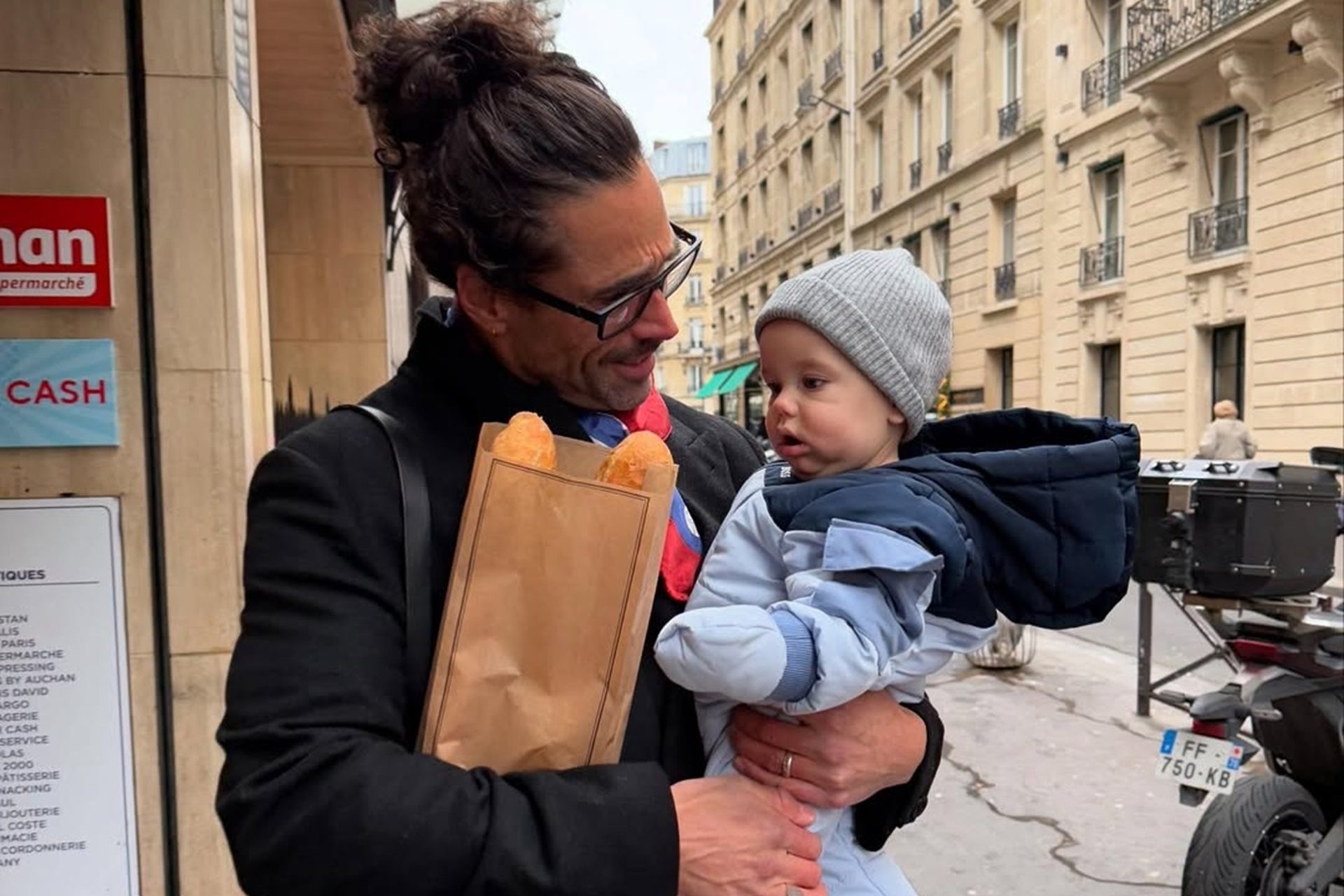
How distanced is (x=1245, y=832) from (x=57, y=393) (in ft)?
11.9

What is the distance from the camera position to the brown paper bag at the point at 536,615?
111cm

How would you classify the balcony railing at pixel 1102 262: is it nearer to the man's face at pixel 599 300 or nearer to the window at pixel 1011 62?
the window at pixel 1011 62

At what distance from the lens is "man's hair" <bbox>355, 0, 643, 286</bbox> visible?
1.29 meters

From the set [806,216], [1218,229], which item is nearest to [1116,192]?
[1218,229]

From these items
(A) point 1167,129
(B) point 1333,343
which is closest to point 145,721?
(B) point 1333,343

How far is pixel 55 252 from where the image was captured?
2.46m

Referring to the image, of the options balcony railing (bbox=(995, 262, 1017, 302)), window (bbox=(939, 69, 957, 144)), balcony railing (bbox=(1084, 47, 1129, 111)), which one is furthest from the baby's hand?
window (bbox=(939, 69, 957, 144))

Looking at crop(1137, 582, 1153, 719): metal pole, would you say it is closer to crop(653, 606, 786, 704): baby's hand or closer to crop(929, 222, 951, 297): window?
crop(653, 606, 786, 704): baby's hand

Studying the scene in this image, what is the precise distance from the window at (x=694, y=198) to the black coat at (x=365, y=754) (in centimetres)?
7998

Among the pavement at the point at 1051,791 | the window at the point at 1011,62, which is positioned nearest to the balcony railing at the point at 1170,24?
the window at the point at 1011,62

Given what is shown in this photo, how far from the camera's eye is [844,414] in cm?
164

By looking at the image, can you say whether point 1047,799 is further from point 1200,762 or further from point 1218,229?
point 1218,229

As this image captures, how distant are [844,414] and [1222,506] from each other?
227 cm

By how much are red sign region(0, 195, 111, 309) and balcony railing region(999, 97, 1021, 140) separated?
20.8m
